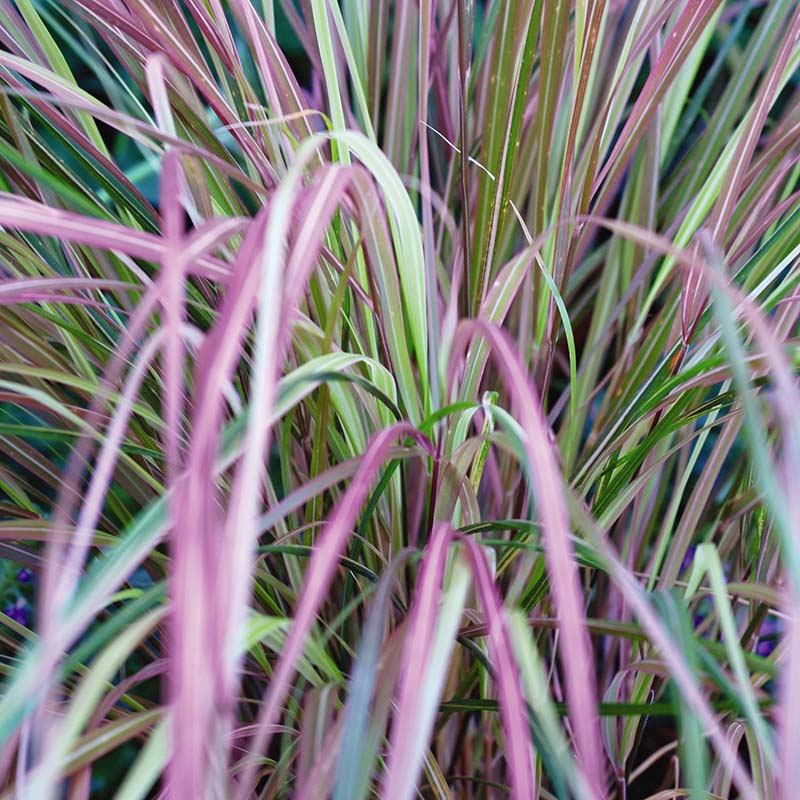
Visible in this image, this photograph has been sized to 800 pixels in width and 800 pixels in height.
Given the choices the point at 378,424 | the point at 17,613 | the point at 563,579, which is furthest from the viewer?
the point at 17,613

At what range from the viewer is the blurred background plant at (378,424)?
0.96ft

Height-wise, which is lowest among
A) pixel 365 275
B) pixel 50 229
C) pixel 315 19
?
pixel 50 229

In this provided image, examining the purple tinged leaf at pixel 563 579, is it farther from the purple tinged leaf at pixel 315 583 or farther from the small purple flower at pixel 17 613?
→ the small purple flower at pixel 17 613

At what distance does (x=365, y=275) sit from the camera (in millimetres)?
544

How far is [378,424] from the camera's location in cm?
49

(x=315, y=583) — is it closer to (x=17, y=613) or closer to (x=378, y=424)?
(x=378, y=424)

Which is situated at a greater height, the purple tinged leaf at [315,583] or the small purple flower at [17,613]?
the small purple flower at [17,613]

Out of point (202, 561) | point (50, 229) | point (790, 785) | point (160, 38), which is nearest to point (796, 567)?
point (790, 785)

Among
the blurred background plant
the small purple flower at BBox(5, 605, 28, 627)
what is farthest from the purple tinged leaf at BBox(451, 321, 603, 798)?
the small purple flower at BBox(5, 605, 28, 627)

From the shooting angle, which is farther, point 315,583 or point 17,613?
point 17,613

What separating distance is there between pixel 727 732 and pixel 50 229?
469mm

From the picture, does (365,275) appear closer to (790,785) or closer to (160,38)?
(160,38)

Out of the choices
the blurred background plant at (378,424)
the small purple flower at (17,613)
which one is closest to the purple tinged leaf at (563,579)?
the blurred background plant at (378,424)

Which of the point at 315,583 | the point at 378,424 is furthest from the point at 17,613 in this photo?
the point at 315,583
